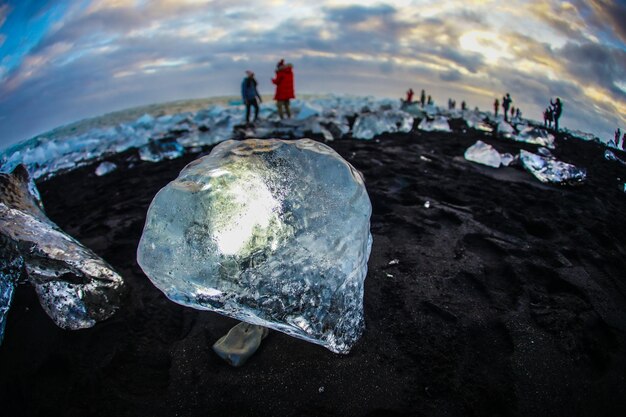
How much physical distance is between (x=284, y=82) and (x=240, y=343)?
26.7 feet

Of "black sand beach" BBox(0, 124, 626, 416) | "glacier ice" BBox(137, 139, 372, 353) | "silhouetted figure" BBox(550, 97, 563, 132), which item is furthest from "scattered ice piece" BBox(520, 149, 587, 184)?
"silhouetted figure" BBox(550, 97, 563, 132)

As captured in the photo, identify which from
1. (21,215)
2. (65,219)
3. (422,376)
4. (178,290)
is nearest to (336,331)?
(422,376)

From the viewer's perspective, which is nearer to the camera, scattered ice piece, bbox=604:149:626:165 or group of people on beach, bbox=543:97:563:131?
scattered ice piece, bbox=604:149:626:165

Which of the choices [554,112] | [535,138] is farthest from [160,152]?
[554,112]

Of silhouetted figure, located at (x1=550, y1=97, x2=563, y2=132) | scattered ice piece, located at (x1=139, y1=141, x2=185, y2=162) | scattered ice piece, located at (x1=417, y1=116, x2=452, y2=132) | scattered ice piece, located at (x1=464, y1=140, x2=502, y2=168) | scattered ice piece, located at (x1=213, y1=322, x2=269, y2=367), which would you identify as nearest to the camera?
scattered ice piece, located at (x1=213, y1=322, x2=269, y2=367)

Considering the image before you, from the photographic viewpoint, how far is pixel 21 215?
5.91 ft

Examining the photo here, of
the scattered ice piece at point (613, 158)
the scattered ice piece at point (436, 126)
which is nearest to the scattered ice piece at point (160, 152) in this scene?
the scattered ice piece at point (436, 126)

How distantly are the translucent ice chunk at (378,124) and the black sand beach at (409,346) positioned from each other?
166 inches

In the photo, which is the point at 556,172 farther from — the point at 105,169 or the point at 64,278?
the point at 105,169

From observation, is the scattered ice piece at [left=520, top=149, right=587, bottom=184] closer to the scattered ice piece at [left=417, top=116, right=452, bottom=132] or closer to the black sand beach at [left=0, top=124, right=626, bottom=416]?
the black sand beach at [left=0, top=124, right=626, bottom=416]

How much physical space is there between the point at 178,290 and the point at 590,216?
3.60m

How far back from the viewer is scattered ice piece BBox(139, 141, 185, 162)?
5.54 meters

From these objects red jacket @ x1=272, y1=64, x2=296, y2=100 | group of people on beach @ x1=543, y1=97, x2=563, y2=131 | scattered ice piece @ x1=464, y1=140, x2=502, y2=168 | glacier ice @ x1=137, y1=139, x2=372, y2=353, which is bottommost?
group of people on beach @ x1=543, y1=97, x2=563, y2=131

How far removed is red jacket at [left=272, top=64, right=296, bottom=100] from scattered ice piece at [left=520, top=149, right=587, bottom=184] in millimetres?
6554
